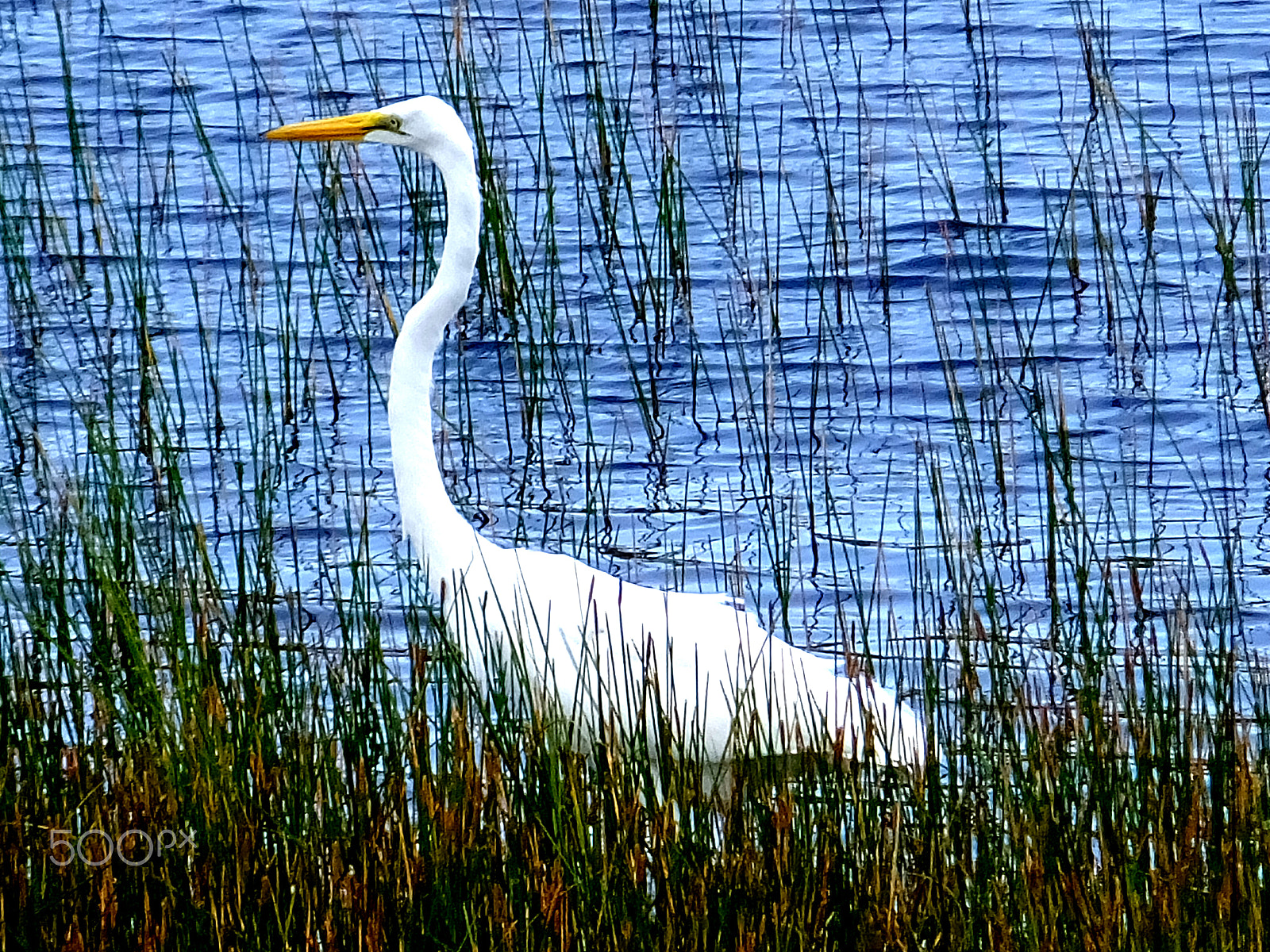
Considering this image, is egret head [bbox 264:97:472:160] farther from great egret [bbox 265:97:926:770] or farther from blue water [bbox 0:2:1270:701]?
blue water [bbox 0:2:1270:701]

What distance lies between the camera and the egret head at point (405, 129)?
4.43 metres

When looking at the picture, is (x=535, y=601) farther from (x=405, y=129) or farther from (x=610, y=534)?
(x=610, y=534)

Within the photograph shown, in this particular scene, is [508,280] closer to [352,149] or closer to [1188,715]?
[352,149]

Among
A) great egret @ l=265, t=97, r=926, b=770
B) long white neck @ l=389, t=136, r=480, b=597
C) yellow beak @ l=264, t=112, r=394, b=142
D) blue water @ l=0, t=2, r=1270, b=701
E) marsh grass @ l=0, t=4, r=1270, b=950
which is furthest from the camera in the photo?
→ blue water @ l=0, t=2, r=1270, b=701

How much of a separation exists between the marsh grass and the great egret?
0.17 meters

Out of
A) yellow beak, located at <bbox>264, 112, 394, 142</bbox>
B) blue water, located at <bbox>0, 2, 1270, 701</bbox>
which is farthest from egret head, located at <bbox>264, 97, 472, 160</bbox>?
blue water, located at <bbox>0, 2, 1270, 701</bbox>

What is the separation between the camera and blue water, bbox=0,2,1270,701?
209 inches

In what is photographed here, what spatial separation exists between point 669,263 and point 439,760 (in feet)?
11.8

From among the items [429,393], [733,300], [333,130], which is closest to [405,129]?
[333,130]

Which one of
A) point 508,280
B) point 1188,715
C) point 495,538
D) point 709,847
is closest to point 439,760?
point 709,847

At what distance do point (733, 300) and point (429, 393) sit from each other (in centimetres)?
238

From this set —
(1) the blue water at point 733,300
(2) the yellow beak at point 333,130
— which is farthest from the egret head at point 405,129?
(1) the blue water at point 733,300

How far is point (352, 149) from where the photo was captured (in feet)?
19.7

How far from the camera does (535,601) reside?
165 inches
